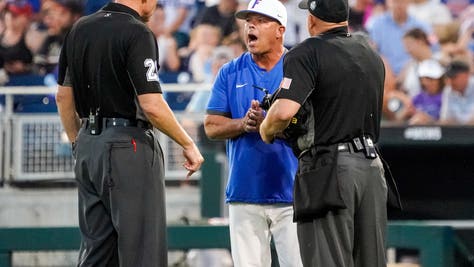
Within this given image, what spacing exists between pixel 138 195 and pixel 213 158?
4.25 meters

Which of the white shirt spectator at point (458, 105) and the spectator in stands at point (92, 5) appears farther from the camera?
the spectator in stands at point (92, 5)

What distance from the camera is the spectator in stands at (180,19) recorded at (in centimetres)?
1080

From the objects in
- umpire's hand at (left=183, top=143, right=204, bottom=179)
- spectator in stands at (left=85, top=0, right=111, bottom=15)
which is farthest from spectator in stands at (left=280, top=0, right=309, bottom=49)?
umpire's hand at (left=183, top=143, right=204, bottom=179)

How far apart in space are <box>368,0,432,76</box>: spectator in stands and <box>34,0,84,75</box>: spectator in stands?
3142mm

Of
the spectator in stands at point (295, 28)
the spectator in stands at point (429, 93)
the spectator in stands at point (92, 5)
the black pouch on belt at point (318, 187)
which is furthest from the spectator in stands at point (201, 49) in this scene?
the black pouch on belt at point (318, 187)

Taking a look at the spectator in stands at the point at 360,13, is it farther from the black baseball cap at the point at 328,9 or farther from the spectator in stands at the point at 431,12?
the black baseball cap at the point at 328,9

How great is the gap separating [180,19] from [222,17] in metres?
0.47

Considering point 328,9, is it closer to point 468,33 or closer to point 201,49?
point 468,33

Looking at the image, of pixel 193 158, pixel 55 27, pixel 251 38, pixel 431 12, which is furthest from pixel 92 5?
pixel 193 158

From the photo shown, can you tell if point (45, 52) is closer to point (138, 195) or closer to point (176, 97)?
point (176, 97)

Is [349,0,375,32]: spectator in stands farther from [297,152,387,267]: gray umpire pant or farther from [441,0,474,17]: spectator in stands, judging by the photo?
[297,152,387,267]: gray umpire pant

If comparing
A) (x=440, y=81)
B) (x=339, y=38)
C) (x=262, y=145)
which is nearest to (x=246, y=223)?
(x=262, y=145)

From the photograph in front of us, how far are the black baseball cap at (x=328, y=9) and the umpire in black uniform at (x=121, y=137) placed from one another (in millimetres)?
822

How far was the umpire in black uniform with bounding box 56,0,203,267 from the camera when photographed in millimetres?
5164
